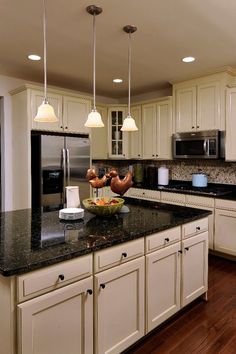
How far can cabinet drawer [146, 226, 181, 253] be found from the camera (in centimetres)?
188

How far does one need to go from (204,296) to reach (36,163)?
8.59 ft

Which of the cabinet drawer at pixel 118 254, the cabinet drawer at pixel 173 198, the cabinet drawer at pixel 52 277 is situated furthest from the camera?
the cabinet drawer at pixel 173 198

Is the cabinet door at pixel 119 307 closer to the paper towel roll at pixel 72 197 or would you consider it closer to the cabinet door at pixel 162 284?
the cabinet door at pixel 162 284

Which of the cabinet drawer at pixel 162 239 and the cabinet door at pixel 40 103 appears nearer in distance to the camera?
the cabinet drawer at pixel 162 239

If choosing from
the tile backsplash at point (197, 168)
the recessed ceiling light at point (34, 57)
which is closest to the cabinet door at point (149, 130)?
the tile backsplash at point (197, 168)

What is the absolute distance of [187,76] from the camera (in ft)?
12.8

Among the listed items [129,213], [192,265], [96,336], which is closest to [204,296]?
[192,265]

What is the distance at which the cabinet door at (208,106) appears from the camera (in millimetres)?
3697

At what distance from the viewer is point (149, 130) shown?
4.67 metres

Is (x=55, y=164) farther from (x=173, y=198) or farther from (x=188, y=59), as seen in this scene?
(x=188, y=59)

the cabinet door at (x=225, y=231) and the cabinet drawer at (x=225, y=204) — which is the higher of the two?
the cabinet drawer at (x=225, y=204)

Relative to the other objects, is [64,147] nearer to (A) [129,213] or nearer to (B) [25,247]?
(A) [129,213]

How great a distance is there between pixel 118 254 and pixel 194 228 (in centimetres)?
91

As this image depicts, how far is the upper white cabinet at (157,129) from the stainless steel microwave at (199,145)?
196 mm
